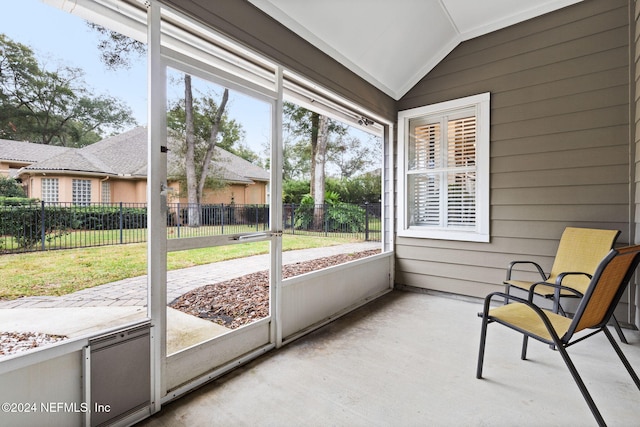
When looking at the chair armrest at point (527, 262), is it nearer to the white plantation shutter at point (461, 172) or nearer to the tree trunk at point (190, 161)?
the white plantation shutter at point (461, 172)

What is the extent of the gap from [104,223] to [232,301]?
1.03 m

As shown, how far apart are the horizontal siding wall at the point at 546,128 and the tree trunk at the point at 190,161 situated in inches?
123

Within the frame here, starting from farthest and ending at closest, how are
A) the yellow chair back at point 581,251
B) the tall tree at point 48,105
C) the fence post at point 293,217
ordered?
the fence post at point 293,217
the yellow chair back at point 581,251
the tall tree at point 48,105

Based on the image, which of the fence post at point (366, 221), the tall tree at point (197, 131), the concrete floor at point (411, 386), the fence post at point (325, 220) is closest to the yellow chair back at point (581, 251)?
the concrete floor at point (411, 386)

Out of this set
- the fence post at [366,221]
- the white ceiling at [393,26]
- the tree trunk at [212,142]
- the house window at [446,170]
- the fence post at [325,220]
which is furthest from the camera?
the fence post at [366,221]

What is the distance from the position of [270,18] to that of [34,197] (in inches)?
79.7

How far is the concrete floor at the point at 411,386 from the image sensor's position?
1.71 metres

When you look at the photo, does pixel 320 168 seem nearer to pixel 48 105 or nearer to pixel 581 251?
pixel 48 105

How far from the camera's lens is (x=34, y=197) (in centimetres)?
140

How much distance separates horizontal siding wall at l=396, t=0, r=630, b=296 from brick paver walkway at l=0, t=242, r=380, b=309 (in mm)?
2512

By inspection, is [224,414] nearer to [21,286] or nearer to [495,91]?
[21,286]

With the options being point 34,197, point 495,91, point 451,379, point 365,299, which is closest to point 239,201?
point 34,197

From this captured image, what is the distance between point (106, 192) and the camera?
164 centimetres

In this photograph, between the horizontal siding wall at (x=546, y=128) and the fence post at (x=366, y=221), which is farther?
the fence post at (x=366, y=221)
